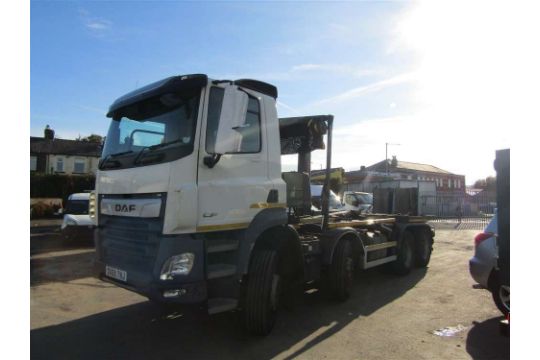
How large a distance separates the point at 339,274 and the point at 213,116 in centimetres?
321

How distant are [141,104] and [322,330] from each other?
356 centimetres

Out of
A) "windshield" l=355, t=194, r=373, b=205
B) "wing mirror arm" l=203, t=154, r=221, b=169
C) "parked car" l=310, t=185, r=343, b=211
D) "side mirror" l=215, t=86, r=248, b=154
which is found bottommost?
"windshield" l=355, t=194, r=373, b=205

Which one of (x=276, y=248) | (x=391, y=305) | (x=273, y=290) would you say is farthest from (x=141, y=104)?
(x=391, y=305)

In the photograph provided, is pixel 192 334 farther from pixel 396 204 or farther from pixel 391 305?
pixel 396 204

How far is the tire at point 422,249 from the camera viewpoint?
8938 millimetres

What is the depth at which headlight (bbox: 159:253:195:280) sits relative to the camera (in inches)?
143

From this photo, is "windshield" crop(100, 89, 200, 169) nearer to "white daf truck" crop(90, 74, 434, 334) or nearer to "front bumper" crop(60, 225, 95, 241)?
"white daf truck" crop(90, 74, 434, 334)

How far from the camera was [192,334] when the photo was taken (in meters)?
4.64

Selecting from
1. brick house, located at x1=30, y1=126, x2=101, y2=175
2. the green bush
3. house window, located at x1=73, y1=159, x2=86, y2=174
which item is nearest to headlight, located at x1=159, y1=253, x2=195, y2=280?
the green bush

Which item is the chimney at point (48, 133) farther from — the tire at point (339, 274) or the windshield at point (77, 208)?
the tire at point (339, 274)

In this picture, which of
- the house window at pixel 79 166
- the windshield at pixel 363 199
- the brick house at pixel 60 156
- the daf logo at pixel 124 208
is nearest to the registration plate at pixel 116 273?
the daf logo at pixel 124 208

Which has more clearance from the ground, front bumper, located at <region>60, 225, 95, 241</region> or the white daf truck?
the white daf truck

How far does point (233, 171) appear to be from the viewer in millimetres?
4258

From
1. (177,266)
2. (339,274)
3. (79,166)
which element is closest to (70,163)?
(79,166)
